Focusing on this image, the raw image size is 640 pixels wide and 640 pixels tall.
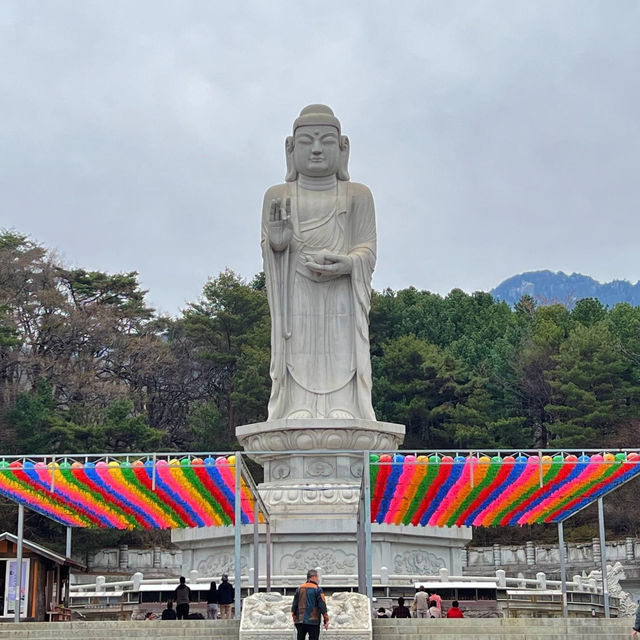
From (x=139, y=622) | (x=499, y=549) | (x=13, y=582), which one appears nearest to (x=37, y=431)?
(x=499, y=549)

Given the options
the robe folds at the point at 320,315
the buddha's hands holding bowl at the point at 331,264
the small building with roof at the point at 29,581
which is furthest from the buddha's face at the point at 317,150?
the small building with roof at the point at 29,581

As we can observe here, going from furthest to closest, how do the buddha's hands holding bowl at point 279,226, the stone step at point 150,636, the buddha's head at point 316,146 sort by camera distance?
the buddha's head at point 316,146 < the buddha's hands holding bowl at point 279,226 < the stone step at point 150,636

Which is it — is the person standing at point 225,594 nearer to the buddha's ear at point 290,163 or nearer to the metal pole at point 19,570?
the metal pole at point 19,570

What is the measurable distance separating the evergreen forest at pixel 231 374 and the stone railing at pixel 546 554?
232 cm

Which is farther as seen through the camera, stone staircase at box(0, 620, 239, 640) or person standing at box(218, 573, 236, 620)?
person standing at box(218, 573, 236, 620)

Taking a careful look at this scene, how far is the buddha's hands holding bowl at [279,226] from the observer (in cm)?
1772

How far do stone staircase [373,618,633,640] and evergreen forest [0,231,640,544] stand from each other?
18.9m

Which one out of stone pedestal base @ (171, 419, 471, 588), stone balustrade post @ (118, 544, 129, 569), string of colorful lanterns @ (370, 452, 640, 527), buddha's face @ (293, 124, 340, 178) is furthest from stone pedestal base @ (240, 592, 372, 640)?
stone balustrade post @ (118, 544, 129, 569)

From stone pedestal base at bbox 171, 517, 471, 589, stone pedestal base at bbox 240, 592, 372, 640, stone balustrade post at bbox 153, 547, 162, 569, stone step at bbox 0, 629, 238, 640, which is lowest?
stone step at bbox 0, 629, 238, 640

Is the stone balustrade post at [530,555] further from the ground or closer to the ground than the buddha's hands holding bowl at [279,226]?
closer to the ground

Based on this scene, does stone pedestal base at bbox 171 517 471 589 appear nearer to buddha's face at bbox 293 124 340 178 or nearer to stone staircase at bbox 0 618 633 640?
stone staircase at bbox 0 618 633 640

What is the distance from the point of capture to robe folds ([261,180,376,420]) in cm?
1844

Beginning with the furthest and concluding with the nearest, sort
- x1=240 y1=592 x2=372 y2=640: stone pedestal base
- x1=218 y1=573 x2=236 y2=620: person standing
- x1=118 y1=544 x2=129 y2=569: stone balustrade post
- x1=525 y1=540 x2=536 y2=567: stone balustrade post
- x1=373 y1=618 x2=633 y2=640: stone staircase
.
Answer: x1=118 y1=544 x2=129 y2=569: stone balustrade post, x1=525 y1=540 x2=536 y2=567: stone balustrade post, x1=218 y1=573 x2=236 y2=620: person standing, x1=373 y1=618 x2=633 y2=640: stone staircase, x1=240 y1=592 x2=372 y2=640: stone pedestal base

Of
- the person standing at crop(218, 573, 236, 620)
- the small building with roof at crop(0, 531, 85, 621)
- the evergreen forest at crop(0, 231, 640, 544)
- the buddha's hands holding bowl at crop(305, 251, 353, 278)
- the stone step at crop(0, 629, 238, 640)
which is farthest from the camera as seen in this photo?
the evergreen forest at crop(0, 231, 640, 544)
